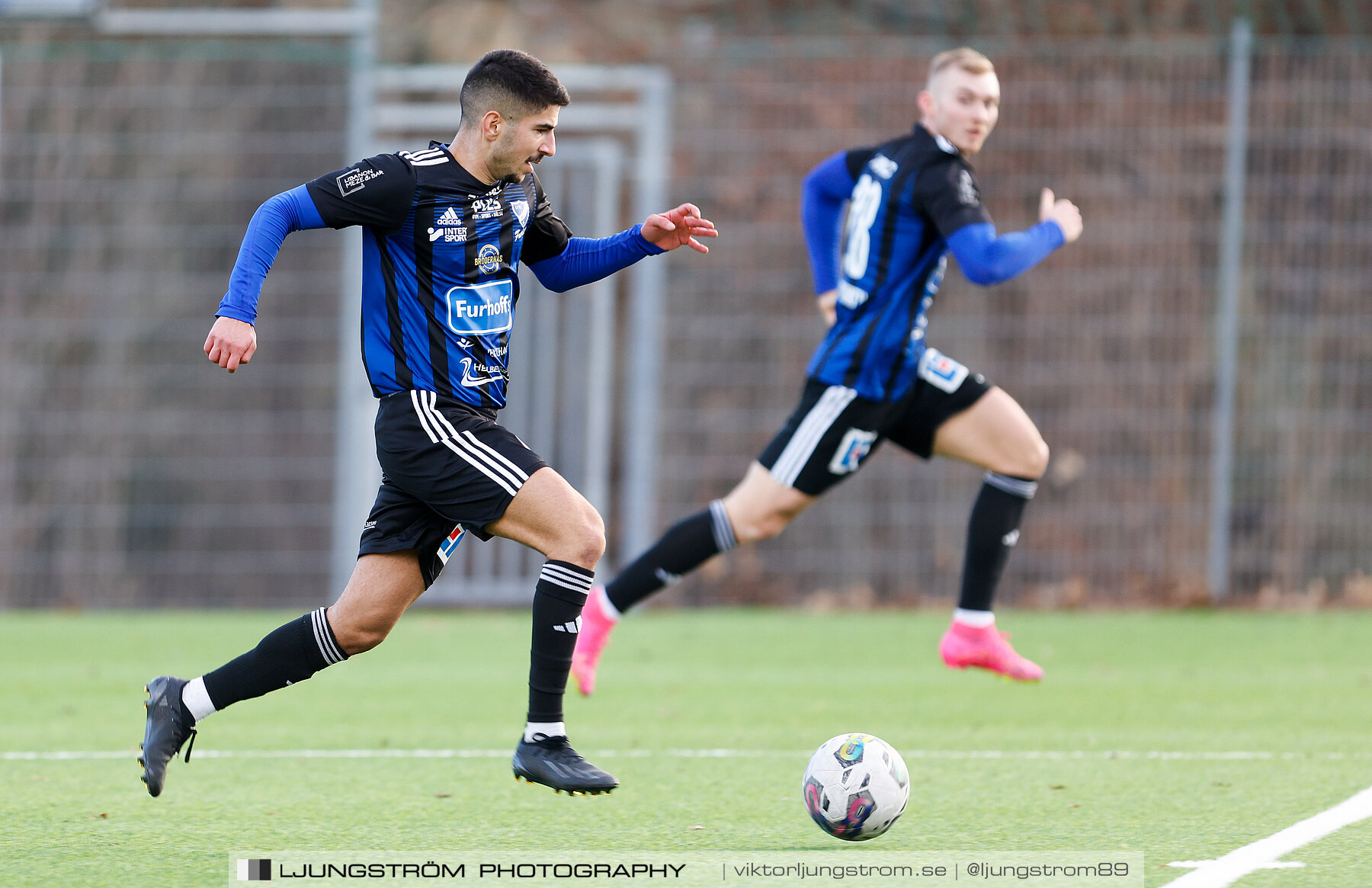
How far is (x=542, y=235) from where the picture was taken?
4754 millimetres

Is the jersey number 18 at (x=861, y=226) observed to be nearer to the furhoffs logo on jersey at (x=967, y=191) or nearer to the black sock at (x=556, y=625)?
the furhoffs logo on jersey at (x=967, y=191)

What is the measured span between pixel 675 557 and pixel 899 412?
953mm

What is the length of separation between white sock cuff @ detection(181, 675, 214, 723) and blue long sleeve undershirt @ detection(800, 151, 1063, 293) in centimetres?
267

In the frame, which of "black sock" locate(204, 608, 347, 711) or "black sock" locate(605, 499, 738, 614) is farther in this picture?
"black sock" locate(605, 499, 738, 614)

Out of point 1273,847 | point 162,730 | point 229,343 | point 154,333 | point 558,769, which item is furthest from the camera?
point 154,333

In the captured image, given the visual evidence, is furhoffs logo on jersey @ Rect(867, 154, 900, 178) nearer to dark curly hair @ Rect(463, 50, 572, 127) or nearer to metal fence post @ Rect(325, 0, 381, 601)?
dark curly hair @ Rect(463, 50, 572, 127)

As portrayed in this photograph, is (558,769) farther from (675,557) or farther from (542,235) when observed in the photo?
(675,557)

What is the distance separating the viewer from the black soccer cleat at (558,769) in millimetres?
4078

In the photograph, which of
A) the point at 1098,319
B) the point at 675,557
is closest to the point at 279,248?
the point at 675,557

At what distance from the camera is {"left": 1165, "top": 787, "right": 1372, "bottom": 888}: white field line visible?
11.5 feet

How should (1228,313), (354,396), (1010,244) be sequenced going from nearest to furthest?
(1010,244) < (1228,313) < (354,396)

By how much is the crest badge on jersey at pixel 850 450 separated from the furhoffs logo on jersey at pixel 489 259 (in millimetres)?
2025

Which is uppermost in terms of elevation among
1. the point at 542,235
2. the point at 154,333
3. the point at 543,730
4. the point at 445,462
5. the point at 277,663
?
the point at 542,235

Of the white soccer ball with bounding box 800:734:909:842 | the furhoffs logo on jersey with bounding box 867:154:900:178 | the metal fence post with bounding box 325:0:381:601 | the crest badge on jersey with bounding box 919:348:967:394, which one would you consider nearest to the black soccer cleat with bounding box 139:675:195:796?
the white soccer ball with bounding box 800:734:909:842
